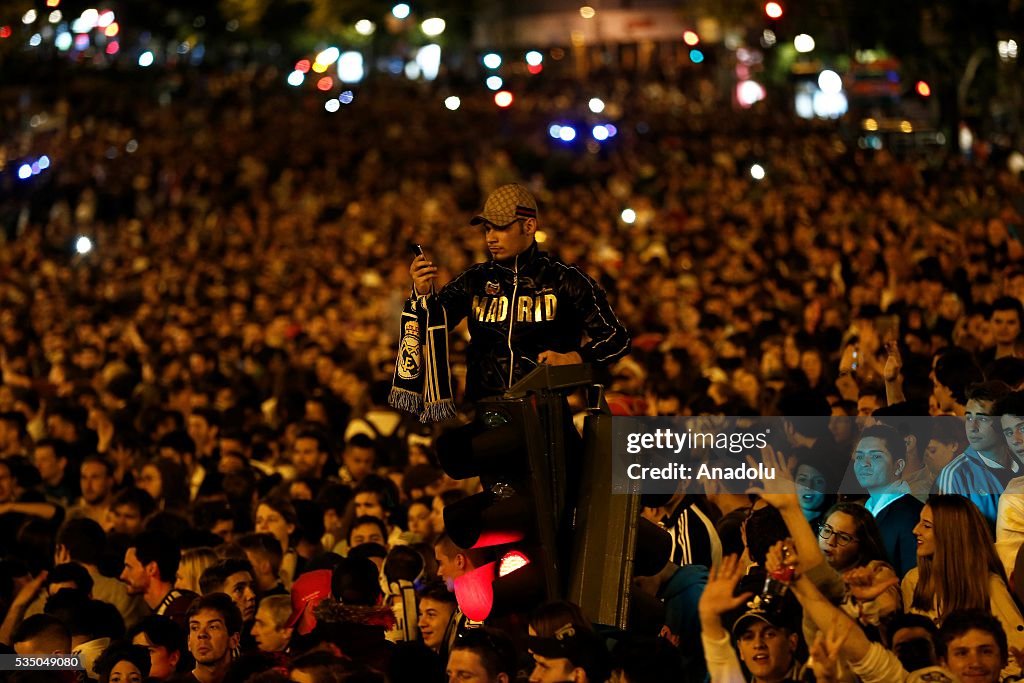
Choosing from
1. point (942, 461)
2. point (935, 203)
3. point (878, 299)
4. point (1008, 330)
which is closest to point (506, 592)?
point (942, 461)

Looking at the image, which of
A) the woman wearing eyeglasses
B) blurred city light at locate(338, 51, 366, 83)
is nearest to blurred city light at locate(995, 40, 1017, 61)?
the woman wearing eyeglasses

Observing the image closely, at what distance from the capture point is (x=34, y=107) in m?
43.7

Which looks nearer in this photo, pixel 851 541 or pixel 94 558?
pixel 851 541

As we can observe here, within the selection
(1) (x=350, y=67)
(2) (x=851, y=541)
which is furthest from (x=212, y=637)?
(1) (x=350, y=67)

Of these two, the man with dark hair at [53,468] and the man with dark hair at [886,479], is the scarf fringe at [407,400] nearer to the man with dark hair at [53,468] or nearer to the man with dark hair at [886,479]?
the man with dark hair at [886,479]

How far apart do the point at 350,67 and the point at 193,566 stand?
6091 cm

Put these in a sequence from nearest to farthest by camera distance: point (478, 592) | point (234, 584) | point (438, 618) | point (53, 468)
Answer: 1. point (478, 592)
2. point (438, 618)
3. point (234, 584)
4. point (53, 468)

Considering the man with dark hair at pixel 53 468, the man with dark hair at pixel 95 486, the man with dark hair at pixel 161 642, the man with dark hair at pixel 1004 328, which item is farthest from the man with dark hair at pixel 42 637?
the man with dark hair at pixel 1004 328

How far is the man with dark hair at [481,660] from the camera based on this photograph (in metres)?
6.37

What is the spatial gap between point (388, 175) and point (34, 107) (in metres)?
10.5

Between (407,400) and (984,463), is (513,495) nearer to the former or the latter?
(407,400)

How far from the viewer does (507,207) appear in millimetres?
7320

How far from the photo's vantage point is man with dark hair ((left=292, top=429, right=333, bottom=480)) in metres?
12.1

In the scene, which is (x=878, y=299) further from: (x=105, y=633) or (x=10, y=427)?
(x=105, y=633)
